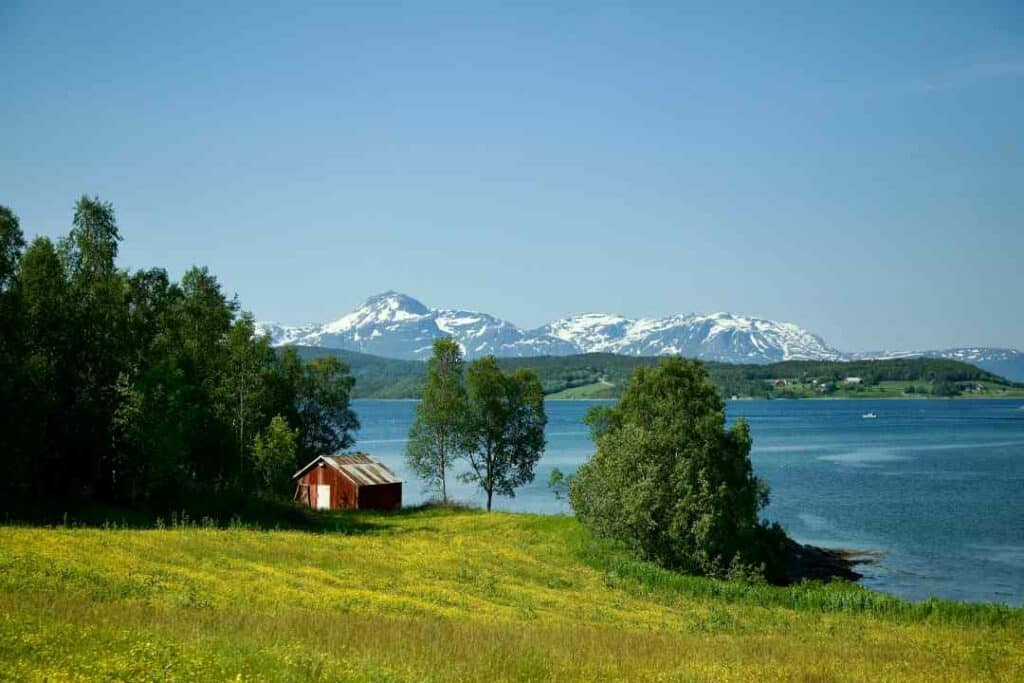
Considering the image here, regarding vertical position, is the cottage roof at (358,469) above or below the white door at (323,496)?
above

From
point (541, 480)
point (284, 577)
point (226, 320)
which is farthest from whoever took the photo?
point (541, 480)

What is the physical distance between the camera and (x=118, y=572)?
26.8 metres

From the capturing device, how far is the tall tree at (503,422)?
74.5 m

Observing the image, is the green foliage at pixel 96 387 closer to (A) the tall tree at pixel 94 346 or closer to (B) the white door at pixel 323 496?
(A) the tall tree at pixel 94 346

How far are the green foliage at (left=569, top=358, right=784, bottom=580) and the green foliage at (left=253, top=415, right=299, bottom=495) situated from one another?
20814mm

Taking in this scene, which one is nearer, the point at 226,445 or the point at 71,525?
the point at 71,525

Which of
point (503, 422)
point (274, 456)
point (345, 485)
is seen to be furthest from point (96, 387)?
point (503, 422)

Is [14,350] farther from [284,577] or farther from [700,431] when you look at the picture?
[700,431]

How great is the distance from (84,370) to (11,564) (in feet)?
76.4

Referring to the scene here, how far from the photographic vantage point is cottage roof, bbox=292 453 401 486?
6631cm

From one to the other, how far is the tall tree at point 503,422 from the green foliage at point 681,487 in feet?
63.2

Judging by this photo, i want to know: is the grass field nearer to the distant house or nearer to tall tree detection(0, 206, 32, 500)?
tall tree detection(0, 206, 32, 500)

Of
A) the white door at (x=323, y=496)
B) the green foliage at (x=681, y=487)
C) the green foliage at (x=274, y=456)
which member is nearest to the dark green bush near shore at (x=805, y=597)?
the green foliage at (x=681, y=487)

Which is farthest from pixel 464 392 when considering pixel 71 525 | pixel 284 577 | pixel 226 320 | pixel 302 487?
pixel 284 577
